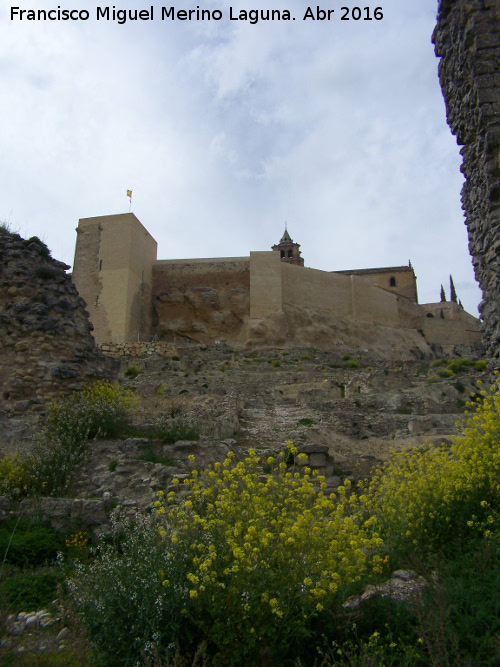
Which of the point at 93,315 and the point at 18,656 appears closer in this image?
the point at 18,656

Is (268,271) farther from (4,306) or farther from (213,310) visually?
(4,306)

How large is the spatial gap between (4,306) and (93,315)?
18.8 meters

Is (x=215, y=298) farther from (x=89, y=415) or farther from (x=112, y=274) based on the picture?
(x=89, y=415)

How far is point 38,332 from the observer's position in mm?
7902

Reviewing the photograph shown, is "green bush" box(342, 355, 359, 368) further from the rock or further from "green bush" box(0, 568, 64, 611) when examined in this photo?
"green bush" box(0, 568, 64, 611)

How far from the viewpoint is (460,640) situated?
9.11ft

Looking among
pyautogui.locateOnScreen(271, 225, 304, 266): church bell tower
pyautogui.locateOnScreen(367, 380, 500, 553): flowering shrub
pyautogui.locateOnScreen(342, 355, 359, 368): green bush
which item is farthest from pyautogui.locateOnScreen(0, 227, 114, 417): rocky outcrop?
pyautogui.locateOnScreen(271, 225, 304, 266): church bell tower

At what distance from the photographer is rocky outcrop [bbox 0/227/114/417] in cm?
754

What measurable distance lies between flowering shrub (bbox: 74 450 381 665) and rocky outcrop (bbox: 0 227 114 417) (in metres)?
4.77

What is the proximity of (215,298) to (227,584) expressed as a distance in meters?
27.2

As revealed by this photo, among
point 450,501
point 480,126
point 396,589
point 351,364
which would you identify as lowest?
point 396,589

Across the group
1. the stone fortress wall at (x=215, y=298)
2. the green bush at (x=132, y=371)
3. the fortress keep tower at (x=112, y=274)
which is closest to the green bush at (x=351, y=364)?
the stone fortress wall at (x=215, y=298)

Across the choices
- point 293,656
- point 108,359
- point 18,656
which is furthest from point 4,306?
point 293,656

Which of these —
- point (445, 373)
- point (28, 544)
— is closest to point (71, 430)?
point (28, 544)
